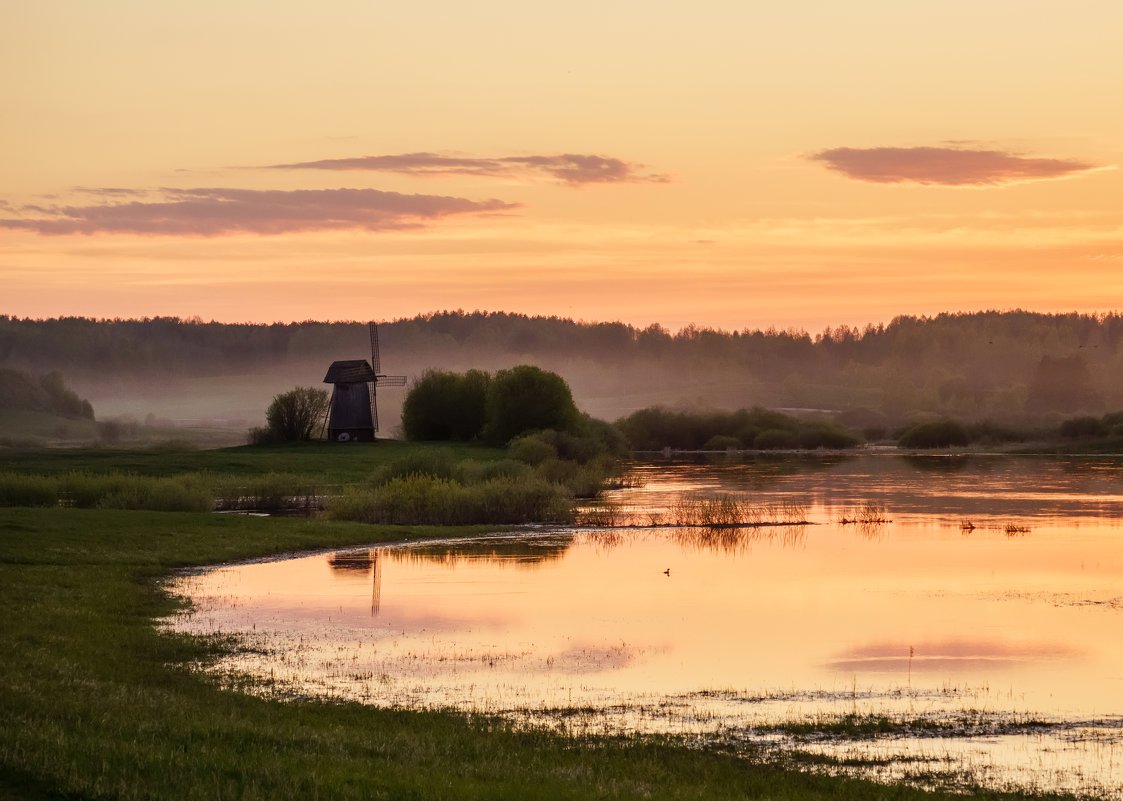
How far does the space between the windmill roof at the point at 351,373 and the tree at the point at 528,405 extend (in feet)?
39.0

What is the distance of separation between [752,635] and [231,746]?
1767cm

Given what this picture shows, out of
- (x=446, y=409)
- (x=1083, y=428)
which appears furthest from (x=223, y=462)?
(x=1083, y=428)

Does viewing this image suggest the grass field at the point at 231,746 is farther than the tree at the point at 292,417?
No

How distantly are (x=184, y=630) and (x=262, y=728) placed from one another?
13.8m

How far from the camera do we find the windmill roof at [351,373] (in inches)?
4791

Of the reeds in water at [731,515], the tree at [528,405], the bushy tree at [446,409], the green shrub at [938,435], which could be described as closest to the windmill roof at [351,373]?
the bushy tree at [446,409]

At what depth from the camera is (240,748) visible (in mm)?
16844

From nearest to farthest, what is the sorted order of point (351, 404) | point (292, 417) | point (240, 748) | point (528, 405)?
point (240, 748)
point (292, 417)
point (528, 405)
point (351, 404)

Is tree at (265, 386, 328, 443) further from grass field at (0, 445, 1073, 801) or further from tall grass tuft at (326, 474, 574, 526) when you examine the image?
grass field at (0, 445, 1073, 801)

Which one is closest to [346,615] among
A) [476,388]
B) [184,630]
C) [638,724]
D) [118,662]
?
→ [184,630]

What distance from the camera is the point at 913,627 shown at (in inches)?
1312

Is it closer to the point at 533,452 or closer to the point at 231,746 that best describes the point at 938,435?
the point at 533,452

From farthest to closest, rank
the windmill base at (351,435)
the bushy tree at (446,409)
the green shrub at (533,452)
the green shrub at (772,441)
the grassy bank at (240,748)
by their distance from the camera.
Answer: the green shrub at (772,441)
the bushy tree at (446,409)
the windmill base at (351,435)
the green shrub at (533,452)
the grassy bank at (240,748)

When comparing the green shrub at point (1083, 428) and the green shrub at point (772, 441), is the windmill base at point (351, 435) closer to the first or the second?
the green shrub at point (772, 441)
